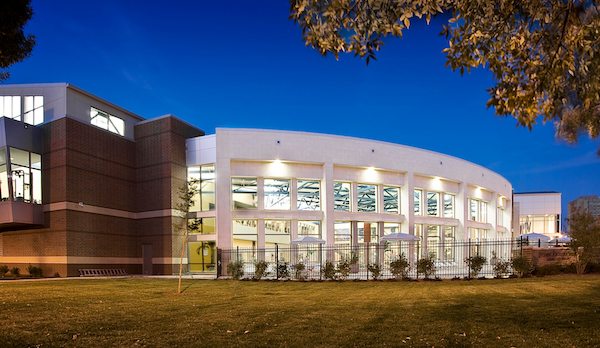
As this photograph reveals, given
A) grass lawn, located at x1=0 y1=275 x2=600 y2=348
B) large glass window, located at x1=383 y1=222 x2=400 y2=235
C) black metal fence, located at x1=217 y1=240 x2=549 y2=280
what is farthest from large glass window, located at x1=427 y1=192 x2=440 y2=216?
grass lawn, located at x1=0 y1=275 x2=600 y2=348

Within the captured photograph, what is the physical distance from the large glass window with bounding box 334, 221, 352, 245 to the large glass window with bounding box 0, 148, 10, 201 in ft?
70.5

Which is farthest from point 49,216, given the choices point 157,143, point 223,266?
point 223,266

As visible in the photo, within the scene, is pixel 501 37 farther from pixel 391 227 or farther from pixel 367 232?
pixel 391 227

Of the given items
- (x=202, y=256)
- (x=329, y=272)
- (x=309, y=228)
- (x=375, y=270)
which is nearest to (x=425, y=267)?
(x=375, y=270)

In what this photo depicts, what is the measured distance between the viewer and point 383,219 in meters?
34.7

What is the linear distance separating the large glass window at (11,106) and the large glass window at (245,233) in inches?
653

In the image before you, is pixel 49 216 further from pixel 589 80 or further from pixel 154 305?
pixel 589 80

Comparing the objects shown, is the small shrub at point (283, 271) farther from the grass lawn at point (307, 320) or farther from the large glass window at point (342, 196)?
the large glass window at point (342, 196)

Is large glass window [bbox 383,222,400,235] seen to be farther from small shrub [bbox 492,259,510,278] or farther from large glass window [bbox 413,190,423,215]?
small shrub [bbox 492,259,510,278]

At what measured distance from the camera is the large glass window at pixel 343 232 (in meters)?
33.8

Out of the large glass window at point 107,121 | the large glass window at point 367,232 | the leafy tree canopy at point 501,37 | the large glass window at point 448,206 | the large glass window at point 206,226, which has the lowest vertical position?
the large glass window at point 367,232

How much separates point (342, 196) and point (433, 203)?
31.9ft

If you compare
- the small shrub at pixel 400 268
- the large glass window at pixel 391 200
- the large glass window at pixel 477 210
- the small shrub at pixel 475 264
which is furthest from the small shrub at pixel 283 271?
the large glass window at pixel 477 210

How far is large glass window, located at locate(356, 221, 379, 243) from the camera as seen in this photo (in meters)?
34.3
